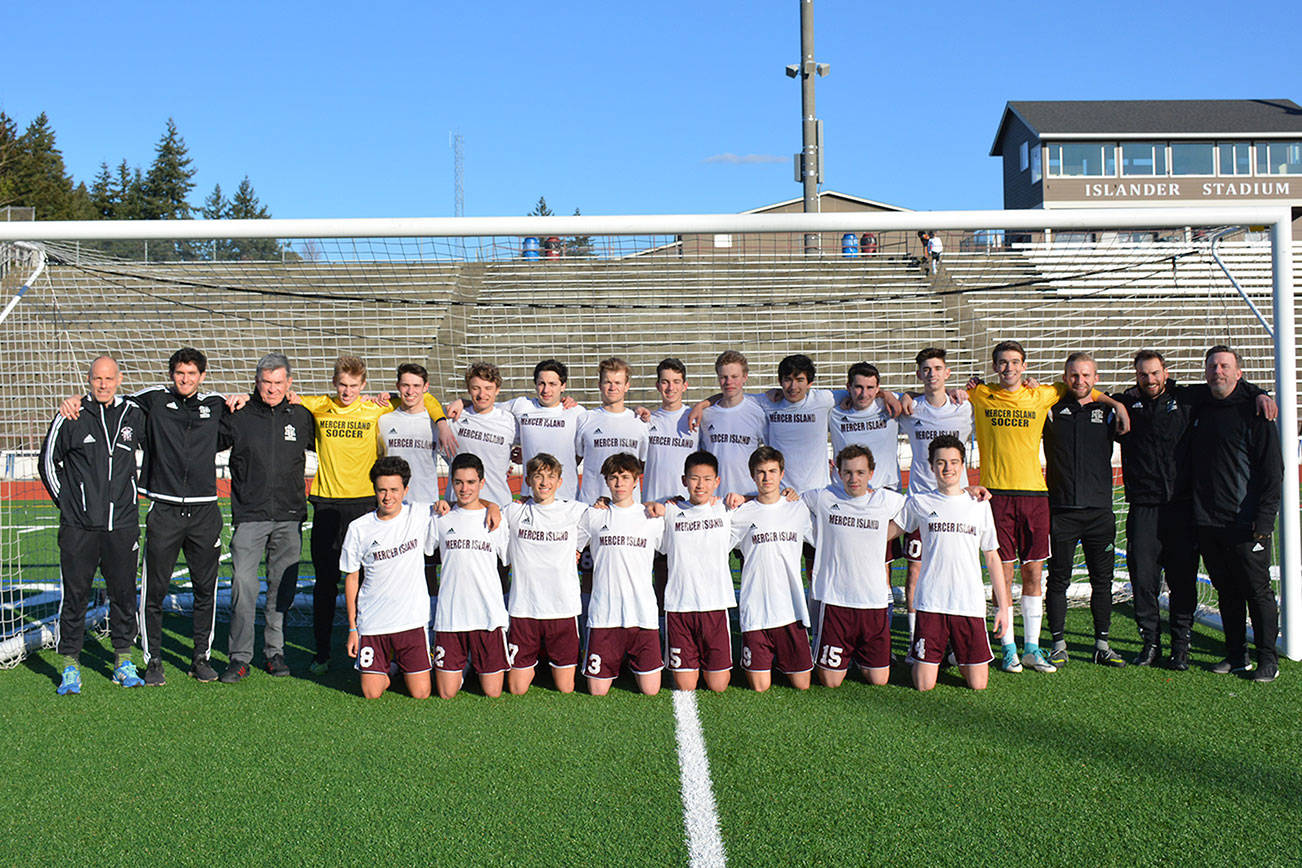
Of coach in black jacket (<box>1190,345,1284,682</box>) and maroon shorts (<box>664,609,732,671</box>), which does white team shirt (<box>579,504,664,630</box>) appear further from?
coach in black jacket (<box>1190,345,1284,682</box>)

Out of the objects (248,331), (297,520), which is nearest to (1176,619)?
(297,520)

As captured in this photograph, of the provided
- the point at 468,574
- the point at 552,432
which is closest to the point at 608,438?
the point at 552,432

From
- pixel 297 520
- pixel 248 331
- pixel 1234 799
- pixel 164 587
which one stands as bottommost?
pixel 1234 799

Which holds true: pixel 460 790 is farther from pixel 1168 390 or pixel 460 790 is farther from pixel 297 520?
pixel 1168 390

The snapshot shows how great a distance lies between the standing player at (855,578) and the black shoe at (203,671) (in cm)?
328

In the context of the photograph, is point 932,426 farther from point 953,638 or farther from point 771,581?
point 771,581

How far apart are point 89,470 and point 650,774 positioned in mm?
3468

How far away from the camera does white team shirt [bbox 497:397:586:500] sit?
5.53 m

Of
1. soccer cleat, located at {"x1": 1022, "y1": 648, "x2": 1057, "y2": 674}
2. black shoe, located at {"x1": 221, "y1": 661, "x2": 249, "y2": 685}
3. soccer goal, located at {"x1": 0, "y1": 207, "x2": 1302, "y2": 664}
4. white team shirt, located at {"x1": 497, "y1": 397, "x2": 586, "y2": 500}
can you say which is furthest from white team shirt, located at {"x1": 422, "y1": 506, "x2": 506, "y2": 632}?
soccer cleat, located at {"x1": 1022, "y1": 648, "x2": 1057, "y2": 674}

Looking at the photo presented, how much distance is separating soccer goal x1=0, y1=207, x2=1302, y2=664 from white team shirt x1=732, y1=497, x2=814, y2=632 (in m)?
1.88

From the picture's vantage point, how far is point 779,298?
823cm

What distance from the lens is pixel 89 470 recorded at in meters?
4.89

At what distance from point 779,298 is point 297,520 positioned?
15.4 feet

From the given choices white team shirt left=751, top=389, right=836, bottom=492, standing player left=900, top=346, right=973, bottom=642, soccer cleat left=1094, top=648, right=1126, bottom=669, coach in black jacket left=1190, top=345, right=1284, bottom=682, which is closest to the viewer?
coach in black jacket left=1190, top=345, right=1284, bottom=682
